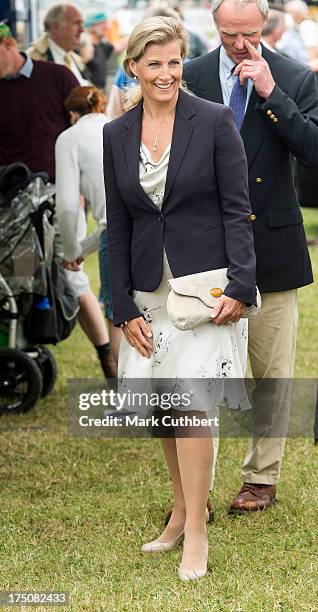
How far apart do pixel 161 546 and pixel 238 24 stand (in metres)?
1.93

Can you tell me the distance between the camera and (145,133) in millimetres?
4117

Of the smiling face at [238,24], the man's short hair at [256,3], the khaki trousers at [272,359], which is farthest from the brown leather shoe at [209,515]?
the man's short hair at [256,3]

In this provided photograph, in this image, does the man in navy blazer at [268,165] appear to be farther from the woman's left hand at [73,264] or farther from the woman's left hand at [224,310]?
the woman's left hand at [73,264]

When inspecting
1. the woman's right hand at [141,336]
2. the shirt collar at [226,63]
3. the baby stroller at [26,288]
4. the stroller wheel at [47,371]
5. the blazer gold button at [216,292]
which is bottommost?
the stroller wheel at [47,371]

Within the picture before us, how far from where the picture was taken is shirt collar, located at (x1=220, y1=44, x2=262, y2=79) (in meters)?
4.62

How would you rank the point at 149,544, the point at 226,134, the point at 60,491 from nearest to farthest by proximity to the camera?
the point at 226,134, the point at 149,544, the point at 60,491

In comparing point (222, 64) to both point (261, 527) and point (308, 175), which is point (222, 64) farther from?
point (308, 175)

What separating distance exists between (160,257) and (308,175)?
7853 mm

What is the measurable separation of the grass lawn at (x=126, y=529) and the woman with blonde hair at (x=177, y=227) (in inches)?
8.7

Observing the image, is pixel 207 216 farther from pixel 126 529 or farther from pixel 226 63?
pixel 126 529

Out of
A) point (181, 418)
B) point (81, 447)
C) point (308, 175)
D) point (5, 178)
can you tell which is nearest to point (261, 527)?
point (181, 418)

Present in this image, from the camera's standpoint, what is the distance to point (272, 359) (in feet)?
16.1

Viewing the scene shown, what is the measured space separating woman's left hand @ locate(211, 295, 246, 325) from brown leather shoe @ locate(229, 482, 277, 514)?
1158mm

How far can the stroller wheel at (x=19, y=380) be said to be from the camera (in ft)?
21.8
